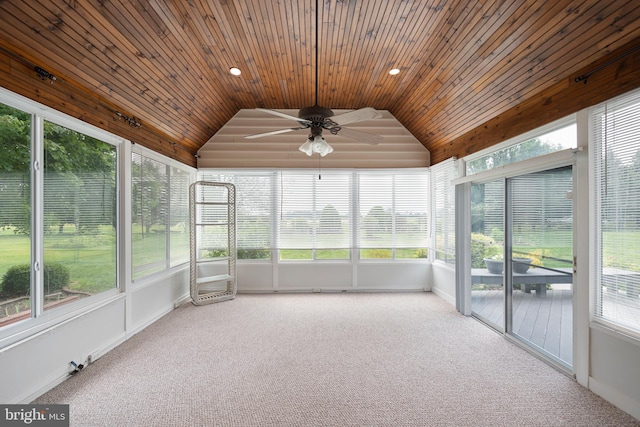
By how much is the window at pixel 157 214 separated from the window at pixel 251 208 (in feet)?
2.72

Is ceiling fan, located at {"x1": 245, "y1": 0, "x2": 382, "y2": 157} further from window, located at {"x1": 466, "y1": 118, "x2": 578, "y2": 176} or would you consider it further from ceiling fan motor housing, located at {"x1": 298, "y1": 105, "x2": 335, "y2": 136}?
window, located at {"x1": 466, "y1": 118, "x2": 578, "y2": 176}

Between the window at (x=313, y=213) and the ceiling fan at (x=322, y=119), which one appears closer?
the ceiling fan at (x=322, y=119)

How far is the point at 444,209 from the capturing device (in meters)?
5.11

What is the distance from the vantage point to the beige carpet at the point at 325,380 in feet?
7.00

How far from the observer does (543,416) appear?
2129 millimetres

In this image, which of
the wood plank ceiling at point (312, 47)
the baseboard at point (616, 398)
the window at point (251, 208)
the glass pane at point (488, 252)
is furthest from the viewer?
the window at point (251, 208)

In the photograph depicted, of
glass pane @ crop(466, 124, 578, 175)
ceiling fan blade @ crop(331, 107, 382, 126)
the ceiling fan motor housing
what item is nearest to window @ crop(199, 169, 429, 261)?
glass pane @ crop(466, 124, 578, 175)

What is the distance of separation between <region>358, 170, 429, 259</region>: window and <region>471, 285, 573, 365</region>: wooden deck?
2.03m

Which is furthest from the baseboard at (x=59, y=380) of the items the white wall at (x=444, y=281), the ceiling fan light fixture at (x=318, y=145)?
the white wall at (x=444, y=281)

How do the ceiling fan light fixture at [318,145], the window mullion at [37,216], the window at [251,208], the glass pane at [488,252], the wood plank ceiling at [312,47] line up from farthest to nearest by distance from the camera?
the window at [251,208]
the glass pane at [488,252]
the ceiling fan light fixture at [318,145]
the window mullion at [37,216]
the wood plank ceiling at [312,47]

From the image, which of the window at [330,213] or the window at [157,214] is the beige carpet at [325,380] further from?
the window at [330,213]

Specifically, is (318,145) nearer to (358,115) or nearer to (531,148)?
(358,115)

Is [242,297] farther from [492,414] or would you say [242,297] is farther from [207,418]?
[492,414]

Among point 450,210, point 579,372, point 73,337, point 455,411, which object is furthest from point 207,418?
point 450,210
